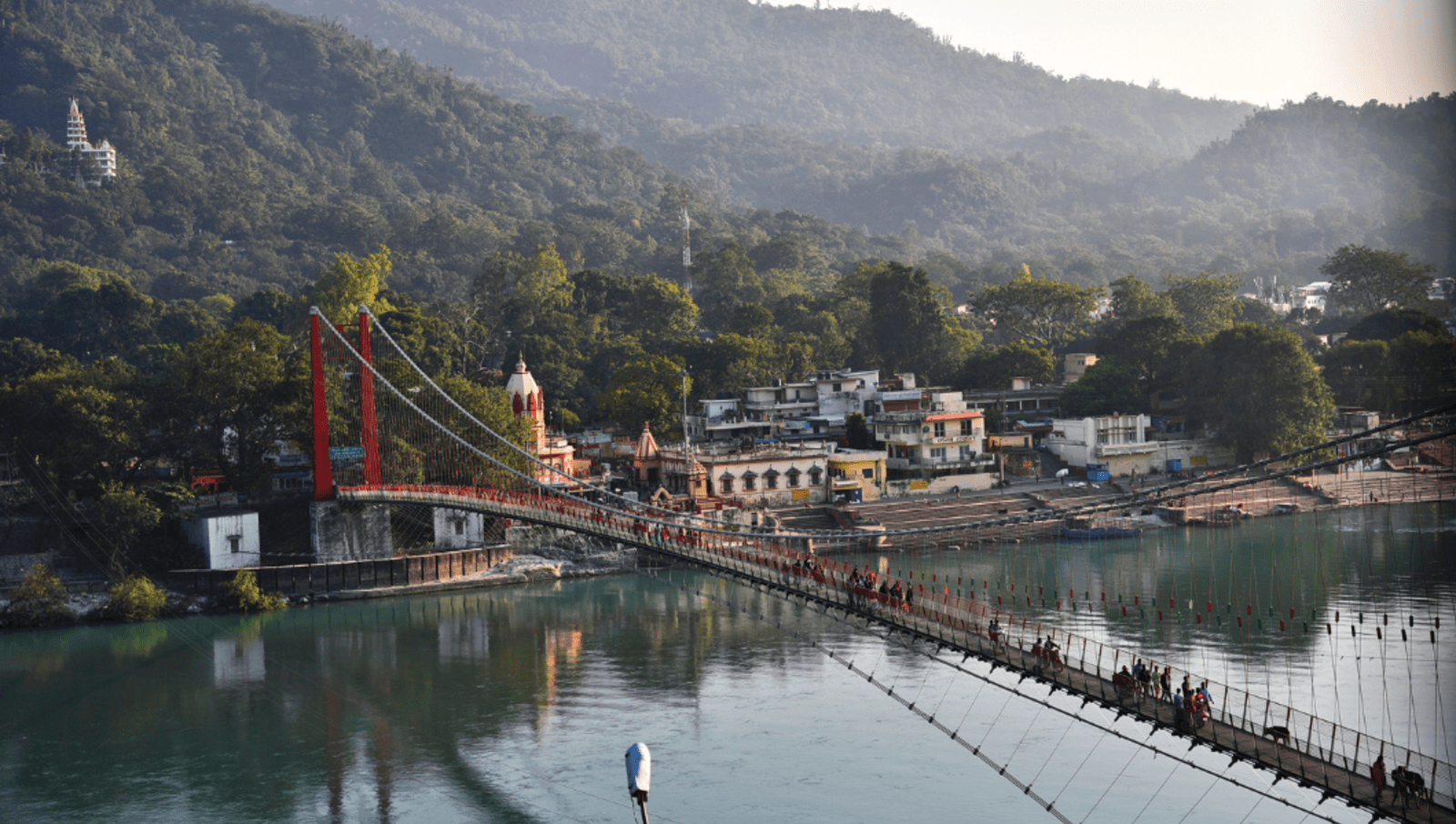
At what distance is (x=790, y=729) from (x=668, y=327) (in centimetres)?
3295

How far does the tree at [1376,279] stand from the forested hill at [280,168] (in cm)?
3304

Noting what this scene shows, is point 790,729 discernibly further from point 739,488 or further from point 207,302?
point 207,302

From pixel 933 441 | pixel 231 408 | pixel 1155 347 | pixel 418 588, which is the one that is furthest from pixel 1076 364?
pixel 231 408

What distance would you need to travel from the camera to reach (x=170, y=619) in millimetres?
24109

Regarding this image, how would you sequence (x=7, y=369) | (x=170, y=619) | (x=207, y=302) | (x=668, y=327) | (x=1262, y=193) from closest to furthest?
(x=170, y=619)
(x=7, y=369)
(x=668, y=327)
(x=207, y=302)
(x=1262, y=193)

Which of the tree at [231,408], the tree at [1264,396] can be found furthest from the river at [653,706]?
the tree at [1264,396]

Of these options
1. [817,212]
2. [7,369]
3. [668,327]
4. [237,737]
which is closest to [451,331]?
[668,327]

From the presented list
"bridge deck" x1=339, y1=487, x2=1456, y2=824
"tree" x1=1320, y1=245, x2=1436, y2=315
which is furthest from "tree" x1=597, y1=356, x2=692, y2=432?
"tree" x1=1320, y1=245, x2=1436, y2=315

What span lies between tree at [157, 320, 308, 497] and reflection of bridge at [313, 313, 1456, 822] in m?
1.38

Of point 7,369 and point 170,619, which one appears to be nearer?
point 170,619

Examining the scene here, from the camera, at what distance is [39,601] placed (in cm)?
2356

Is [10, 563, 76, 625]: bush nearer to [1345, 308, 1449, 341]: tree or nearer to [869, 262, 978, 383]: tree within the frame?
[869, 262, 978, 383]: tree

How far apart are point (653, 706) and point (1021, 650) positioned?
5839 millimetres

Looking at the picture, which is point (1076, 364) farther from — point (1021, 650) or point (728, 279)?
point (1021, 650)
